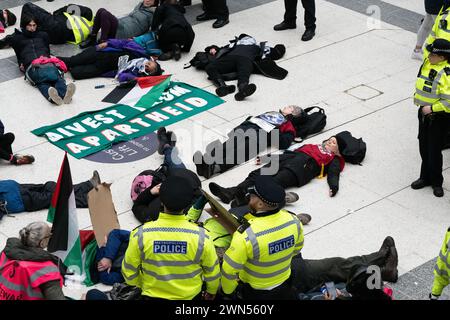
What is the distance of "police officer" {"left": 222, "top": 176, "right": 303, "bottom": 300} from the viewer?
21.5ft

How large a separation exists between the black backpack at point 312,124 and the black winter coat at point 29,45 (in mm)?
3743

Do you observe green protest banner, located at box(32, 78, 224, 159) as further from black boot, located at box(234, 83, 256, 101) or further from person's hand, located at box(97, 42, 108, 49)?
person's hand, located at box(97, 42, 108, 49)

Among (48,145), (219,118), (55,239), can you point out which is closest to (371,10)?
(219,118)

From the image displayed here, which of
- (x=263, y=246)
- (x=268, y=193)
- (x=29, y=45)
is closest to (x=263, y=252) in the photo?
(x=263, y=246)

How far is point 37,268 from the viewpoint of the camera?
6730 mm

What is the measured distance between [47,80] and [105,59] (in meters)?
0.95

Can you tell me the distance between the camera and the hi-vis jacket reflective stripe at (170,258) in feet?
20.8

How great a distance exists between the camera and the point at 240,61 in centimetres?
1179

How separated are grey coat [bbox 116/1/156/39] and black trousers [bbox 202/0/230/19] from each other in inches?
37.5

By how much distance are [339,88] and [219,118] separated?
1806mm

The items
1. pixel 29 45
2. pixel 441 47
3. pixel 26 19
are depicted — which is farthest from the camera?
pixel 26 19

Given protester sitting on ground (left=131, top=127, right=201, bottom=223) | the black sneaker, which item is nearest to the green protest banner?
protester sitting on ground (left=131, top=127, right=201, bottom=223)

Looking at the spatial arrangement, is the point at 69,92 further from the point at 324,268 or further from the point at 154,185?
the point at 324,268
